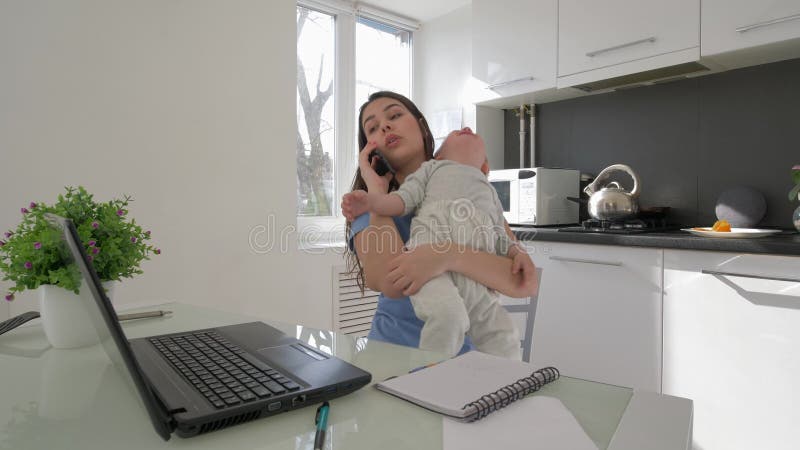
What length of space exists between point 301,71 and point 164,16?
0.89 meters

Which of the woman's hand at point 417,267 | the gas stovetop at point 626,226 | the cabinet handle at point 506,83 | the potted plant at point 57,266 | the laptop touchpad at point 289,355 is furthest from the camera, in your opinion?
the cabinet handle at point 506,83

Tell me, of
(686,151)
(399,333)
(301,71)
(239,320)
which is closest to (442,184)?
(399,333)

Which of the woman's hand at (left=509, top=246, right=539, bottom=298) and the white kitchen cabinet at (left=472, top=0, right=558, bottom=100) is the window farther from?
the woman's hand at (left=509, top=246, right=539, bottom=298)

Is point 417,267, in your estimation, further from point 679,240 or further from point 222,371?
point 679,240

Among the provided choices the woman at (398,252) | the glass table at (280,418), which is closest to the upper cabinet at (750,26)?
the woman at (398,252)

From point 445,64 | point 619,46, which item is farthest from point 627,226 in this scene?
point 445,64

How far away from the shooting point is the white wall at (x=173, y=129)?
1576 mm

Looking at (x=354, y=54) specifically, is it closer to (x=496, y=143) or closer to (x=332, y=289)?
(x=496, y=143)

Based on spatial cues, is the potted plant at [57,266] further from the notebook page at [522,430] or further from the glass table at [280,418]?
Answer: the notebook page at [522,430]

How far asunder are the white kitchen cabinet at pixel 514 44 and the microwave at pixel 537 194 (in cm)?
45

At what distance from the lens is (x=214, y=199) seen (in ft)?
6.55

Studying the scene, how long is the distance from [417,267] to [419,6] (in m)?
2.41

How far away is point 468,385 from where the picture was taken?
57 cm

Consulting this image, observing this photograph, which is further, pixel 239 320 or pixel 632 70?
pixel 632 70
